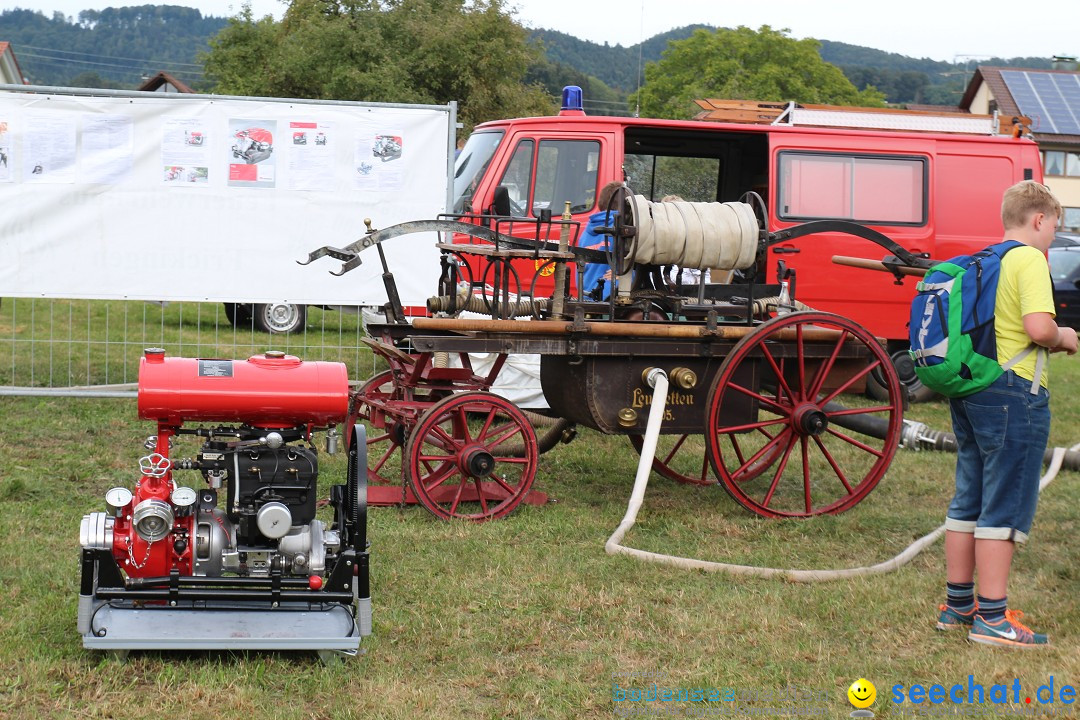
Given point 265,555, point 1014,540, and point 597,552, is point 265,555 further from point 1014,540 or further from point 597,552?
point 1014,540

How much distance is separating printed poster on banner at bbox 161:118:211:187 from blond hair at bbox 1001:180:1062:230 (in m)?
5.94

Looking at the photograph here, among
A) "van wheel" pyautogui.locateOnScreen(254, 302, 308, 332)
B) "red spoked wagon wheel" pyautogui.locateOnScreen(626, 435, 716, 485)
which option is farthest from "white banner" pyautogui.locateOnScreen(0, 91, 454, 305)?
"van wheel" pyautogui.locateOnScreen(254, 302, 308, 332)

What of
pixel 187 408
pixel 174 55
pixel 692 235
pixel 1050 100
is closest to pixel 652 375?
pixel 692 235

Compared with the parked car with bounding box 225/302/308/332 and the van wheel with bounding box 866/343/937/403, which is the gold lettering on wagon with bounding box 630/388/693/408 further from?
the parked car with bounding box 225/302/308/332

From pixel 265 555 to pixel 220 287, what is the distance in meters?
4.72

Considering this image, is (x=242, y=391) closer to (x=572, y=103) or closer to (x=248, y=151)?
(x=248, y=151)

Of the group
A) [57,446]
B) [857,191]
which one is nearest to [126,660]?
[57,446]

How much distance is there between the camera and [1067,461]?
788 cm

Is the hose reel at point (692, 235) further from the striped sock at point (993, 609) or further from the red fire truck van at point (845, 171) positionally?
the red fire truck van at point (845, 171)

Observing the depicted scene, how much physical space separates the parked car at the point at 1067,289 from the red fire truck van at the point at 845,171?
252 inches

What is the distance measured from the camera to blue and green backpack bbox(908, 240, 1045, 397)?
437cm

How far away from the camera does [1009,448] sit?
4.38 metres

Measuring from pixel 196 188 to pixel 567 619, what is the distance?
5195mm

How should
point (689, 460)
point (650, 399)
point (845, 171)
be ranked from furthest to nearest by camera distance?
point (845, 171), point (689, 460), point (650, 399)
